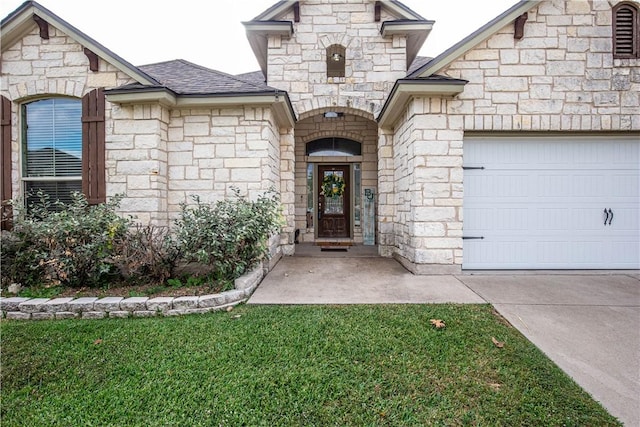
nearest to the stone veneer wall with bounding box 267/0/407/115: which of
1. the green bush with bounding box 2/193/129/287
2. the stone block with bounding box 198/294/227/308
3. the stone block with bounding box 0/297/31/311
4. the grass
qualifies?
the green bush with bounding box 2/193/129/287

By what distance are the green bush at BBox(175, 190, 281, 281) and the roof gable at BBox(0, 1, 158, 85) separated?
2731 millimetres

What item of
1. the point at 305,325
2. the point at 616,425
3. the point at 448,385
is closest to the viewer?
the point at 616,425

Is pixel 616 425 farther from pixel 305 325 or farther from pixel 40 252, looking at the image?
pixel 40 252

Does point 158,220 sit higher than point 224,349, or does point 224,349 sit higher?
point 158,220

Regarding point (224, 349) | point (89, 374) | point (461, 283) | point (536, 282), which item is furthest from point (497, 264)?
point (89, 374)

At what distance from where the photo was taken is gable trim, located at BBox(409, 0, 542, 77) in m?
4.79

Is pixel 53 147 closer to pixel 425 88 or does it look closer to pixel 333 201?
pixel 425 88

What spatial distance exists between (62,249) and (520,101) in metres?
7.32

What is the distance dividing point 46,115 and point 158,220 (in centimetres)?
295

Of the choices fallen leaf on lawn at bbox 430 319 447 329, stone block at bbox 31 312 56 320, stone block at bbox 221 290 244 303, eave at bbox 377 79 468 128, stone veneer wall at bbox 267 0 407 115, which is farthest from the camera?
stone veneer wall at bbox 267 0 407 115

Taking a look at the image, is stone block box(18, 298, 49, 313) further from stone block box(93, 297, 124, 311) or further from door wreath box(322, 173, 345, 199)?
door wreath box(322, 173, 345, 199)

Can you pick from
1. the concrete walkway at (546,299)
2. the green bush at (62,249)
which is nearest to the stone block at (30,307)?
the green bush at (62,249)

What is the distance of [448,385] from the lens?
214 cm

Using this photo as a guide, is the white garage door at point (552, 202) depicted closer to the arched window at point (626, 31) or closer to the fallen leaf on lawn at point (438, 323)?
the arched window at point (626, 31)
